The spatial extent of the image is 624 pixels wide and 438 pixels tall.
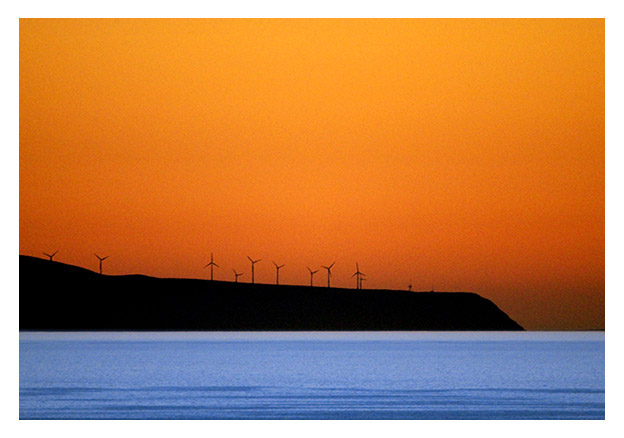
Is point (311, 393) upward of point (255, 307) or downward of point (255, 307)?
upward

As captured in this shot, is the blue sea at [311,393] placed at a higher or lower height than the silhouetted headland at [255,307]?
higher

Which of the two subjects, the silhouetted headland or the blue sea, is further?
the silhouetted headland

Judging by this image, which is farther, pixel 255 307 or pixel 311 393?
pixel 255 307

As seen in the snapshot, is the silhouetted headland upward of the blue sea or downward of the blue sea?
downward

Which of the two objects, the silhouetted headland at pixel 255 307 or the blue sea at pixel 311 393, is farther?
the silhouetted headland at pixel 255 307
